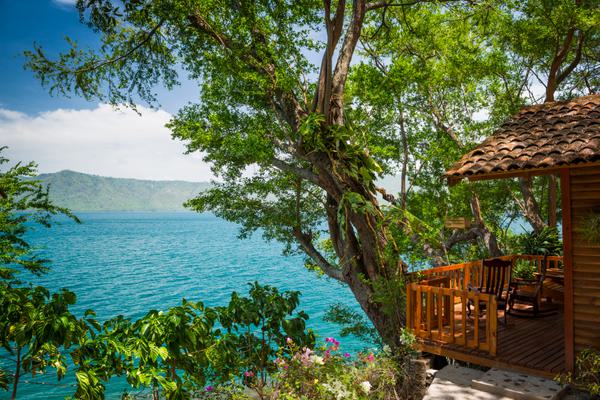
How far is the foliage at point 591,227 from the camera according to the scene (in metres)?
5.03

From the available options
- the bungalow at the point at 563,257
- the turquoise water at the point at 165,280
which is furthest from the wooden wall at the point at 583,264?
the turquoise water at the point at 165,280

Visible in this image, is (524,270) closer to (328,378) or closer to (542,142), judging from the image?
(542,142)

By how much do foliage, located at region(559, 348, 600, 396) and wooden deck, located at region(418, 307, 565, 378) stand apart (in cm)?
18

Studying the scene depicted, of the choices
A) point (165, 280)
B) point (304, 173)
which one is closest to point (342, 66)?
point (304, 173)

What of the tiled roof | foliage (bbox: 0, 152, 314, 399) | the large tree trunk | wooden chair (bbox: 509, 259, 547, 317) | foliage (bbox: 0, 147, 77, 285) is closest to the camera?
foliage (bbox: 0, 152, 314, 399)

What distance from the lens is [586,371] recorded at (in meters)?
5.00

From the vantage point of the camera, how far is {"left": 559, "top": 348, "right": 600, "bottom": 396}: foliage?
4969 mm

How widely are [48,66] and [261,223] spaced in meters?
7.87

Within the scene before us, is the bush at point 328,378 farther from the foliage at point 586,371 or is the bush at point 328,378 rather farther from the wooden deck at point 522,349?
the foliage at point 586,371

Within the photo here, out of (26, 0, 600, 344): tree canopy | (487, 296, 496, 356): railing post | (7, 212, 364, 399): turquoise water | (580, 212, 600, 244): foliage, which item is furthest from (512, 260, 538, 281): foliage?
(7, 212, 364, 399): turquoise water

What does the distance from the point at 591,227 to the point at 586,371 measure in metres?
1.84

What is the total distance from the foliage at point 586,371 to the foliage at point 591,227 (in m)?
1.45

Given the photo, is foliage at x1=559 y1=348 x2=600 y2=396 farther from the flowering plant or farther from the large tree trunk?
the large tree trunk

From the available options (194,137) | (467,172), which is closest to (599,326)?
(467,172)
